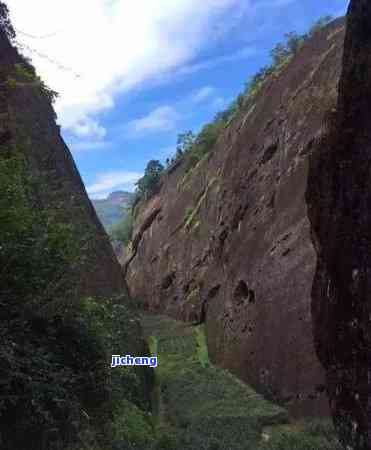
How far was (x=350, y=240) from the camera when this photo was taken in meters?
5.98

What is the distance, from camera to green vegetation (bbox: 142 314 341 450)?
957 cm

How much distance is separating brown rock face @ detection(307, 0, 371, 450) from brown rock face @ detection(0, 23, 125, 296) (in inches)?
160

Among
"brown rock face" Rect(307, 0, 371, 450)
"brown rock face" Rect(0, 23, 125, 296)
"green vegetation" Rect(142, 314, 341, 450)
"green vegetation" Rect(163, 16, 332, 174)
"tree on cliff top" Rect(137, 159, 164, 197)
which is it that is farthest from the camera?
"tree on cliff top" Rect(137, 159, 164, 197)

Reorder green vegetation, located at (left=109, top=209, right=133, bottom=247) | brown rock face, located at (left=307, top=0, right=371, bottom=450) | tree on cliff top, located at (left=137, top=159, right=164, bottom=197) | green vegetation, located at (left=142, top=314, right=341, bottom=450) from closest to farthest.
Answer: brown rock face, located at (left=307, top=0, right=371, bottom=450), green vegetation, located at (left=142, top=314, right=341, bottom=450), tree on cliff top, located at (left=137, top=159, right=164, bottom=197), green vegetation, located at (left=109, top=209, right=133, bottom=247)

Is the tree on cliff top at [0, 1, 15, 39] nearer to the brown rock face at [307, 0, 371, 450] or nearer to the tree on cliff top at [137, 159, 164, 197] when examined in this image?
the brown rock face at [307, 0, 371, 450]

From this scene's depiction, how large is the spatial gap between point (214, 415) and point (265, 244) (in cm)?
610

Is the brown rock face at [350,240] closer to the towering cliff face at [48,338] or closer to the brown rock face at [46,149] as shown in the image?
the towering cliff face at [48,338]

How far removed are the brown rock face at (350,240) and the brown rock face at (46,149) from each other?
4.07 metres

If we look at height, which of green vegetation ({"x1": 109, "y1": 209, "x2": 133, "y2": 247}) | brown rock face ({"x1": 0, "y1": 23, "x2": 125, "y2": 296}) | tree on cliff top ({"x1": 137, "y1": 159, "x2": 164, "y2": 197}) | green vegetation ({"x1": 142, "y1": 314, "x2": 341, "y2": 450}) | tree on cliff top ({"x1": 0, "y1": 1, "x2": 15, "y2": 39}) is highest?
tree on cliff top ({"x1": 137, "y1": 159, "x2": 164, "y2": 197})

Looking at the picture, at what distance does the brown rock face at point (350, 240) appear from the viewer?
5719mm

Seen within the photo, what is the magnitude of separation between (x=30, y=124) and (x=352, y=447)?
10487 mm

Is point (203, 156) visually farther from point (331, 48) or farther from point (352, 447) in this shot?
point (352, 447)

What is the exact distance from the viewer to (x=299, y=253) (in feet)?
47.0

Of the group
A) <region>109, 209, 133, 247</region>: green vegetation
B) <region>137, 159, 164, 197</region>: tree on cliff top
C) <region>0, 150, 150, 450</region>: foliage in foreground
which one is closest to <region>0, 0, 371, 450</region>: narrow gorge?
<region>0, 150, 150, 450</region>: foliage in foreground
